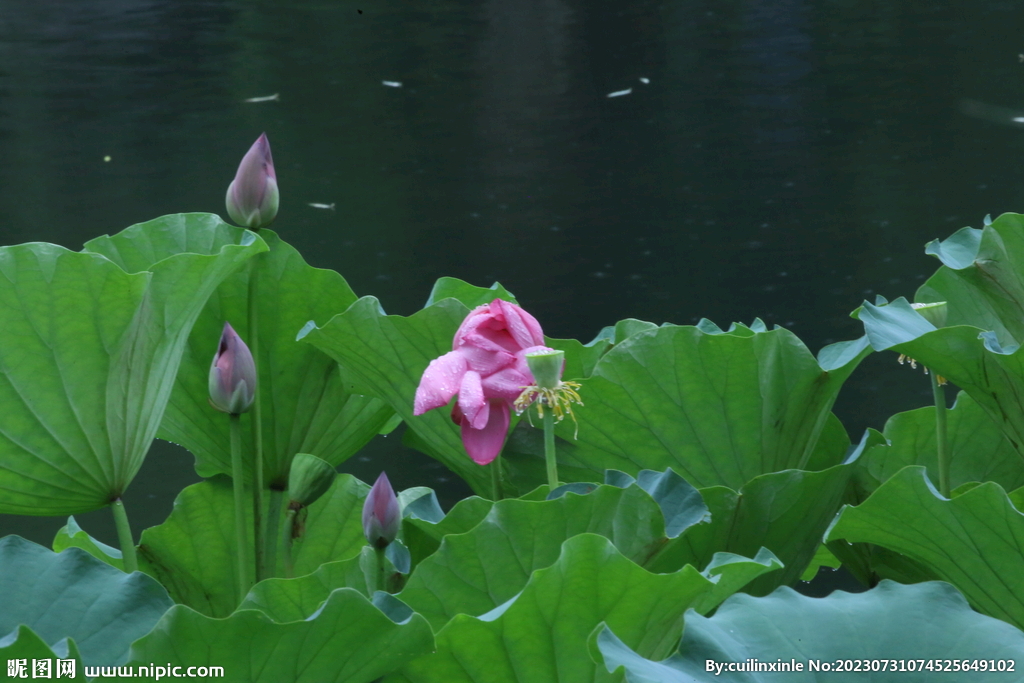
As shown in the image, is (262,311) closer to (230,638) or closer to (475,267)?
(230,638)

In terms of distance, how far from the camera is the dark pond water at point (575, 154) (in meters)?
1.74

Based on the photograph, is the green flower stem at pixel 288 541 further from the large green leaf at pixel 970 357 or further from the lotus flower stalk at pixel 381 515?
the large green leaf at pixel 970 357

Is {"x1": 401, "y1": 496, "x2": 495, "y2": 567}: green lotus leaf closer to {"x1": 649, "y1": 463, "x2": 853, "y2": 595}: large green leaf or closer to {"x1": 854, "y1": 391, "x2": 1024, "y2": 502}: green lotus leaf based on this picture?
{"x1": 649, "y1": 463, "x2": 853, "y2": 595}: large green leaf

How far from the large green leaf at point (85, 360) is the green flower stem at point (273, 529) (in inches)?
2.1

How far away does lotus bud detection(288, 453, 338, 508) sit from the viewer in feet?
1.12

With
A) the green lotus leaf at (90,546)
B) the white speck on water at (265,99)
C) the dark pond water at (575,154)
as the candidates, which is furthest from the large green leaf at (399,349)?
the white speck on water at (265,99)

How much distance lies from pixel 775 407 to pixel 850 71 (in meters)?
3.20

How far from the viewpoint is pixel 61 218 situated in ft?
7.26

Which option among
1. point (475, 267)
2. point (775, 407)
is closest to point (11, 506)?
point (775, 407)

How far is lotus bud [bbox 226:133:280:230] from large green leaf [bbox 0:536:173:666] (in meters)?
0.13

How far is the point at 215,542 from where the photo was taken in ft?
1.25

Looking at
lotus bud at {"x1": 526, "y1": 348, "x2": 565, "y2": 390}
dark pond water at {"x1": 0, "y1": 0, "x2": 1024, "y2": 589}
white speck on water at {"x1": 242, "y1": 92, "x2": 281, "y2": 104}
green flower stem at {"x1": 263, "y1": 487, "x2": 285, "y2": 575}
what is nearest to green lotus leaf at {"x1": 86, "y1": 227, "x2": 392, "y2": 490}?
green flower stem at {"x1": 263, "y1": 487, "x2": 285, "y2": 575}

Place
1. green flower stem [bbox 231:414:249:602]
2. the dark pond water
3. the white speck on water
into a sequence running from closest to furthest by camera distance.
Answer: green flower stem [bbox 231:414:249:602], the dark pond water, the white speck on water

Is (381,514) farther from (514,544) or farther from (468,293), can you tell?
(468,293)
